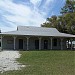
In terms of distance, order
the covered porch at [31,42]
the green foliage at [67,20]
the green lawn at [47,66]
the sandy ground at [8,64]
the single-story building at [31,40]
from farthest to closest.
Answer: the green foliage at [67,20], the covered porch at [31,42], the single-story building at [31,40], the sandy ground at [8,64], the green lawn at [47,66]

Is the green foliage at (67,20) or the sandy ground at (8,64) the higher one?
the green foliage at (67,20)

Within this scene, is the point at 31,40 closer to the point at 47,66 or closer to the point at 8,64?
the point at 8,64

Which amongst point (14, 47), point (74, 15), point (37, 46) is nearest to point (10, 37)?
point (14, 47)

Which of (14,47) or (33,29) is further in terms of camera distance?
(33,29)

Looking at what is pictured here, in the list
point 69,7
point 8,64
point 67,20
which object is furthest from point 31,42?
point 8,64

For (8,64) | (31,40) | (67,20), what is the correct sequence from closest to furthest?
(8,64) → (31,40) → (67,20)

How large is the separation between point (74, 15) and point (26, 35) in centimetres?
1824

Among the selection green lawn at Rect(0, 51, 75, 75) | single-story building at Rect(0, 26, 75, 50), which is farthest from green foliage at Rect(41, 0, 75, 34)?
green lawn at Rect(0, 51, 75, 75)

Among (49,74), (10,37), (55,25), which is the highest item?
(55,25)

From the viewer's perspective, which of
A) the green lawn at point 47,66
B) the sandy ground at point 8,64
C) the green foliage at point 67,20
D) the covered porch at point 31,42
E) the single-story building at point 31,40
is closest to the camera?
the green lawn at point 47,66

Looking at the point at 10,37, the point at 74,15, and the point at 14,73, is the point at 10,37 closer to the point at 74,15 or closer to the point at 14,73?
the point at 74,15

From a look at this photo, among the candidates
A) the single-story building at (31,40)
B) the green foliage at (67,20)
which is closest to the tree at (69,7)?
the green foliage at (67,20)

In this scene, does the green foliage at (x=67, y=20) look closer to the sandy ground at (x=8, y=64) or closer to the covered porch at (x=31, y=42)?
the covered porch at (x=31, y=42)

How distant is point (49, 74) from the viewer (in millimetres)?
Result: 12336
